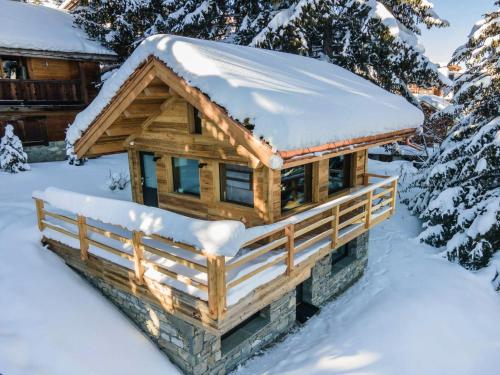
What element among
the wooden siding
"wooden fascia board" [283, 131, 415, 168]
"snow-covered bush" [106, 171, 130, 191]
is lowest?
"snow-covered bush" [106, 171, 130, 191]

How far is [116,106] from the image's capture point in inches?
304

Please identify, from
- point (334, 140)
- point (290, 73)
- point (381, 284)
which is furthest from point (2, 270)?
point (381, 284)

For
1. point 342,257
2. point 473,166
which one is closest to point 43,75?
point 342,257

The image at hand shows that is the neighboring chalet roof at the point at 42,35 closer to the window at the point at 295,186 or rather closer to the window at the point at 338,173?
the window at the point at 338,173

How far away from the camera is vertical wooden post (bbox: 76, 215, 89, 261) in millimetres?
7703

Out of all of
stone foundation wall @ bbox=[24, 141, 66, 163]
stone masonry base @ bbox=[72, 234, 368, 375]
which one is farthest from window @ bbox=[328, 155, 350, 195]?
stone foundation wall @ bbox=[24, 141, 66, 163]

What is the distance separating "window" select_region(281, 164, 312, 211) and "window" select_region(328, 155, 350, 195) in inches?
43.5

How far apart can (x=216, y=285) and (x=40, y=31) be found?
60.5 ft

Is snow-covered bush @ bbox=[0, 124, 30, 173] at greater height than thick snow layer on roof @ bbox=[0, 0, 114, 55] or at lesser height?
lesser

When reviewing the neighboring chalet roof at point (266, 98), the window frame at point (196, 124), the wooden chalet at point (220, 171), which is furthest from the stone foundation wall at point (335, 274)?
the window frame at point (196, 124)

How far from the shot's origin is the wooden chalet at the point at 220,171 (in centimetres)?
600

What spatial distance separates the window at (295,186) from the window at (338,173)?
111 centimetres

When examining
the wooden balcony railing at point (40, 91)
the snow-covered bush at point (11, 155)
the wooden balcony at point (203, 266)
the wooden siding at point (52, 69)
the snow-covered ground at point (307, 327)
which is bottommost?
the snow-covered ground at point (307, 327)

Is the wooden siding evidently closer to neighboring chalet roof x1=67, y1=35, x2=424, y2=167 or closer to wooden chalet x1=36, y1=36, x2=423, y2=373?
wooden chalet x1=36, y1=36, x2=423, y2=373
